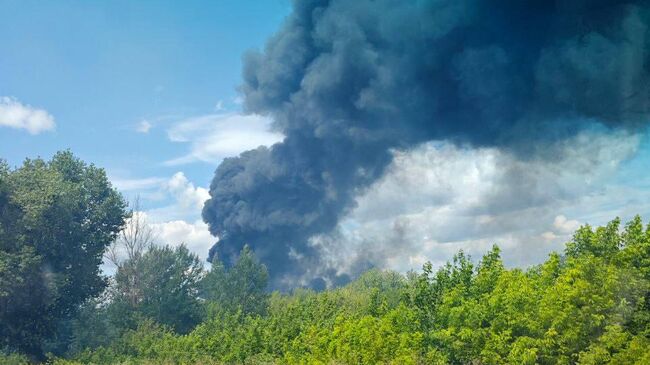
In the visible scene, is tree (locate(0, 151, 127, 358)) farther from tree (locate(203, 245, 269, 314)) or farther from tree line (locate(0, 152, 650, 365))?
tree (locate(203, 245, 269, 314))

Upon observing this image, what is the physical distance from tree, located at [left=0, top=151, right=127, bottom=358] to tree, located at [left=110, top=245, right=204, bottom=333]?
3555 millimetres

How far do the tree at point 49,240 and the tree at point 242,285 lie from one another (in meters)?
9.74

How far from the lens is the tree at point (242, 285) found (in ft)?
175

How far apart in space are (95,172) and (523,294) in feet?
130

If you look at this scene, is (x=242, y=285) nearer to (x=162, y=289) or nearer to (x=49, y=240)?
(x=162, y=289)

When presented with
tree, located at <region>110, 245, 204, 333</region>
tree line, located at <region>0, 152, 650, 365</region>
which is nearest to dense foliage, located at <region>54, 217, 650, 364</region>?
tree line, located at <region>0, 152, 650, 365</region>

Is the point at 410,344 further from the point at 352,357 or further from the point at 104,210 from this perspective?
the point at 104,210

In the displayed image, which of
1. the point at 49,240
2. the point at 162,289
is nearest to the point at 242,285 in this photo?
the point at 162,289

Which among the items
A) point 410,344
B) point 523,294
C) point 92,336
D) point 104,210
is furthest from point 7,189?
point 523,294

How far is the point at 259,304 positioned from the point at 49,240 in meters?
18.5

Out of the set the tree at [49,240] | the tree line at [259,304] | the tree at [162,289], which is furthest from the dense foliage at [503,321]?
the tree at [162,289]

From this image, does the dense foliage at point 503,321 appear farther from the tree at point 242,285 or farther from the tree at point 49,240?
the tree at point 242,285

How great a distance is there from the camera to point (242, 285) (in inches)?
2176

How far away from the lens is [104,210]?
161 ft
